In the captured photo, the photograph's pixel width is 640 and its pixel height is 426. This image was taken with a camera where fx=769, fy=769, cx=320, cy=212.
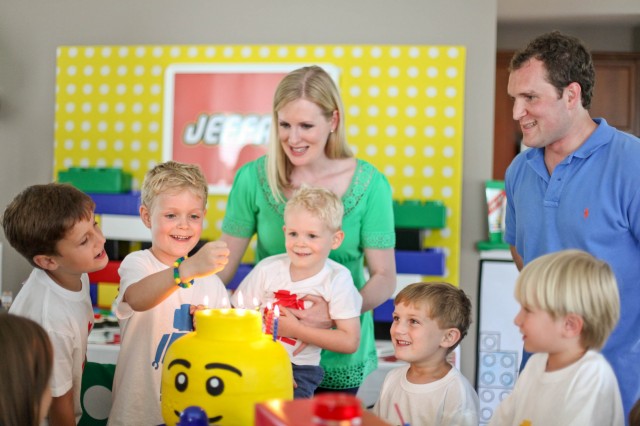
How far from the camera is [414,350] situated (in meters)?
1.81

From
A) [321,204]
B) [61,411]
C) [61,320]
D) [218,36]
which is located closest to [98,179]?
[218,36]

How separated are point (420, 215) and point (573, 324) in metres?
2.20

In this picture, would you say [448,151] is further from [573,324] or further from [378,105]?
[573,324]

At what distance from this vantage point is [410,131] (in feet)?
12.3

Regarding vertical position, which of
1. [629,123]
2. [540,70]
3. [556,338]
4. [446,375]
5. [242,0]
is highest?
[242,0]

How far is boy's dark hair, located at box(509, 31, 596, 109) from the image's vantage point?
6.10ft

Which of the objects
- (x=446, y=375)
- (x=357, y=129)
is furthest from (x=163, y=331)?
(x=357, y=129)

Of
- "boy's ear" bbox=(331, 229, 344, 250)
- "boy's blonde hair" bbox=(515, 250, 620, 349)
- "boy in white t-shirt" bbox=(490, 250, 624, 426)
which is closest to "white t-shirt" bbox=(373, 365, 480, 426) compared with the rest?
"boy in white t-shirt" bbox=(490, 250, 624, 426)

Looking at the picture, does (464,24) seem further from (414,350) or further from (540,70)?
(414,350)

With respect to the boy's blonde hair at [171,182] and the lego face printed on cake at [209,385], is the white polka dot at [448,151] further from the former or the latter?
the lego face printed on cake at [209,385]

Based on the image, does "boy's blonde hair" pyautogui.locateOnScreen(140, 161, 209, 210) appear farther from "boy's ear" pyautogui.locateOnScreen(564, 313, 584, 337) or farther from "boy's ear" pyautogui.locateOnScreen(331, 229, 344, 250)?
"boy's ear" pyautogui.locateOnScreen(564, 313, 584, 337)

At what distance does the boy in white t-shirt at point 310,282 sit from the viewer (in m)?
1.91

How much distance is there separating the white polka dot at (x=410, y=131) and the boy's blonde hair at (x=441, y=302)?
1934mm

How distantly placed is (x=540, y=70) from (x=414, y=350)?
743 millimetres
